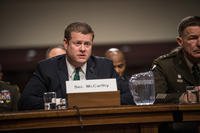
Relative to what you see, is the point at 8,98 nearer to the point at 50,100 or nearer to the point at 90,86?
the point at 50,100

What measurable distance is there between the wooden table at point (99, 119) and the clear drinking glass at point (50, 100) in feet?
1.26

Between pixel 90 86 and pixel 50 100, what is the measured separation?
324 millimetres

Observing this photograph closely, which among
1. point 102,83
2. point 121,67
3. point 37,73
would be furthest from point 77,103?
point 121,67

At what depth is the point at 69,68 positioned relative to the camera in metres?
3.12

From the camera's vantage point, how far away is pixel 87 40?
3.07 meters

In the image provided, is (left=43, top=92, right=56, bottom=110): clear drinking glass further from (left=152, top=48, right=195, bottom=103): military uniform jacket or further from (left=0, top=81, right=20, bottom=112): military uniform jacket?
(left=152, top=48, right=195, bottom=103): military uniform jacket

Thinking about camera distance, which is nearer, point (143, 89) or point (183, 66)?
point (143, 89)

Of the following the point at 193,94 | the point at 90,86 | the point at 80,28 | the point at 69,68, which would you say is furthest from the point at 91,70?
the point at 193,94

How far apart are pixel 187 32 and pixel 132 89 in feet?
2.44

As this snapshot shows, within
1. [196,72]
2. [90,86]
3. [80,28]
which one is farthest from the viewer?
[196,72]

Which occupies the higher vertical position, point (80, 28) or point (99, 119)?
point (80, 28)

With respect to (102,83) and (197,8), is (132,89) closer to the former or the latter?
(102,83)

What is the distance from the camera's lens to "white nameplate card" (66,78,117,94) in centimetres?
249

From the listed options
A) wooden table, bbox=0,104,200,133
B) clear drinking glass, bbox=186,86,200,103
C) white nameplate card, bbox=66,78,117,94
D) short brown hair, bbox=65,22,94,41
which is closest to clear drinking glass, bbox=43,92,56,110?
white nameplate card, bbox=66,78,117,94
